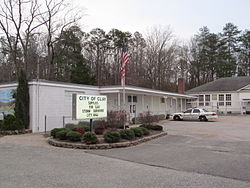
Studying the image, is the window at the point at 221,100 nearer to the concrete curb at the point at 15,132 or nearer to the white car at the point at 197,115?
the white car at the point at 197,115

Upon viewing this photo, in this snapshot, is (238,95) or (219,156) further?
(238,95)

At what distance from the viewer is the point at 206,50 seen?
204 ft

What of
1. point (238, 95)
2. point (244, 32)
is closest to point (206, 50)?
point (244, 32)

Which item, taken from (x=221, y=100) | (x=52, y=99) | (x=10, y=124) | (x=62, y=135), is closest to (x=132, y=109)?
(x=52, y=99)

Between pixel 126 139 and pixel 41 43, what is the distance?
32.8 m

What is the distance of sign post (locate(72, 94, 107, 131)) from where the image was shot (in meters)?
13.4

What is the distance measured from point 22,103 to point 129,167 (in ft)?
41.4

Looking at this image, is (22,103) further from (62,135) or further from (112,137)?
(112,137)

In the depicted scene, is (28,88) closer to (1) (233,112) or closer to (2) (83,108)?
(2) (83,108)

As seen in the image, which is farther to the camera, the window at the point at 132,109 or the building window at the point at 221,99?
the building window at the point at 221,99

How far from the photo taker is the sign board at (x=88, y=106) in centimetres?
1342

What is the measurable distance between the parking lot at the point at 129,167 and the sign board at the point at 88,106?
2501 mm

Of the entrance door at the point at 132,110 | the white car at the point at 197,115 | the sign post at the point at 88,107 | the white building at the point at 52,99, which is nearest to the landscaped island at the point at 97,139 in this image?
the sign post at the point at 88,107

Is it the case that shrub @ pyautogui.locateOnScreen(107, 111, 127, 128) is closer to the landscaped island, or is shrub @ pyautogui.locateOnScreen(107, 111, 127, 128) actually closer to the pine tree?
the landscaped island
